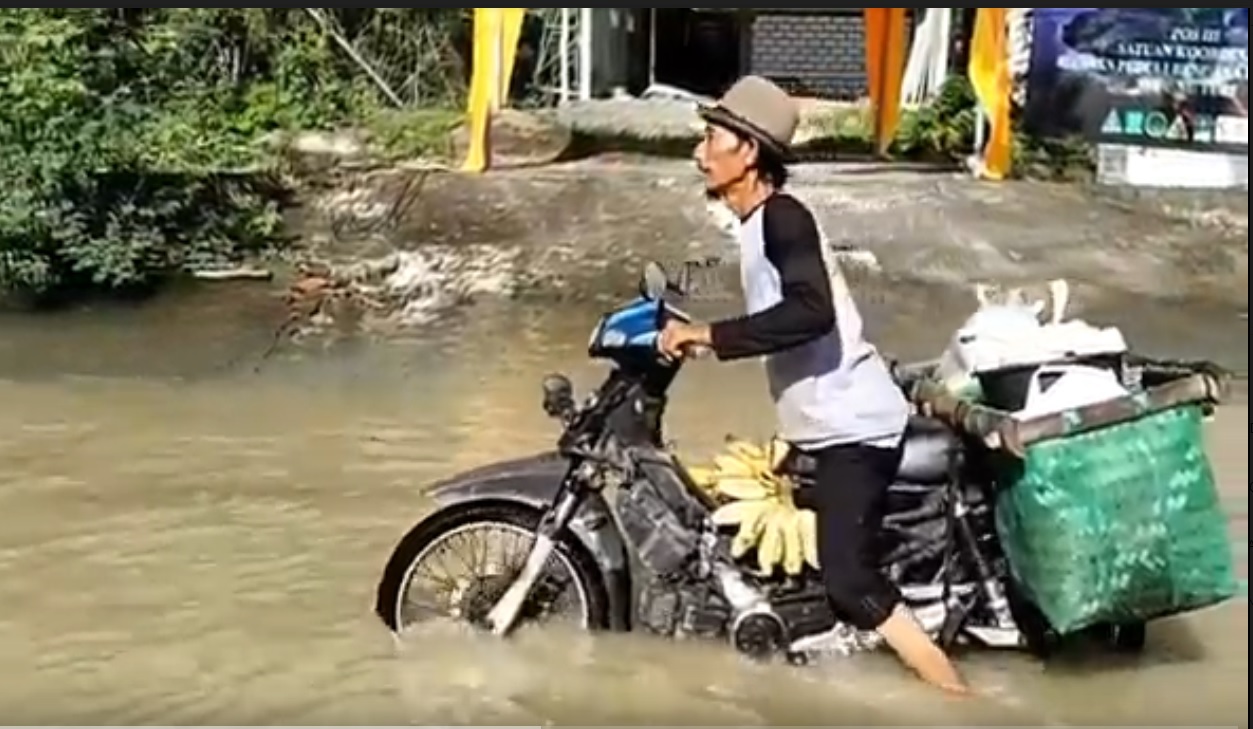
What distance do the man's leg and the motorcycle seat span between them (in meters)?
0.07

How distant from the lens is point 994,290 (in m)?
8.43

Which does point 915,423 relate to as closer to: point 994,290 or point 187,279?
point 994,290

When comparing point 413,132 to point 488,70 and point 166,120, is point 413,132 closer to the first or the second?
point 488,70

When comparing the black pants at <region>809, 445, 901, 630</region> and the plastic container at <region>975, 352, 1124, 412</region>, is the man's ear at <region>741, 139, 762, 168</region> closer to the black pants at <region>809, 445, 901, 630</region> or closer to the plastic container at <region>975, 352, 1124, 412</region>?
the black pants at <region>809, 445, 901, 630</region>

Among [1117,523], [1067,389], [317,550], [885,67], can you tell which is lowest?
[317,550]

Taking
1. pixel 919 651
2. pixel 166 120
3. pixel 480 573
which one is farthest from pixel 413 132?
pixel 919 651

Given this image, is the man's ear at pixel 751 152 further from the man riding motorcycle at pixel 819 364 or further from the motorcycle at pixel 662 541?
the motorcycle at pixel 662 541

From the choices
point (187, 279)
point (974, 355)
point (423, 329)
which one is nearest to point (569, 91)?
point (423, 329)

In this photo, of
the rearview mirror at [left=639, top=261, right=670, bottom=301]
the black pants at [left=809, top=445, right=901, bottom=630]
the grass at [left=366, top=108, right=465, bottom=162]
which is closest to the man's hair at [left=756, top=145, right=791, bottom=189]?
the rearview mirror at [left=639, top=261, right=670, bottom=301]

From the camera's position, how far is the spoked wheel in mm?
4484

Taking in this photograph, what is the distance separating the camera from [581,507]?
176 inches

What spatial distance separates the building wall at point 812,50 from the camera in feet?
26.4

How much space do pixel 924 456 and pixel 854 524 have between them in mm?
265

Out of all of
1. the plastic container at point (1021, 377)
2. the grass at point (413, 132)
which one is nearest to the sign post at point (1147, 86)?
the grass at point (413, 132)
